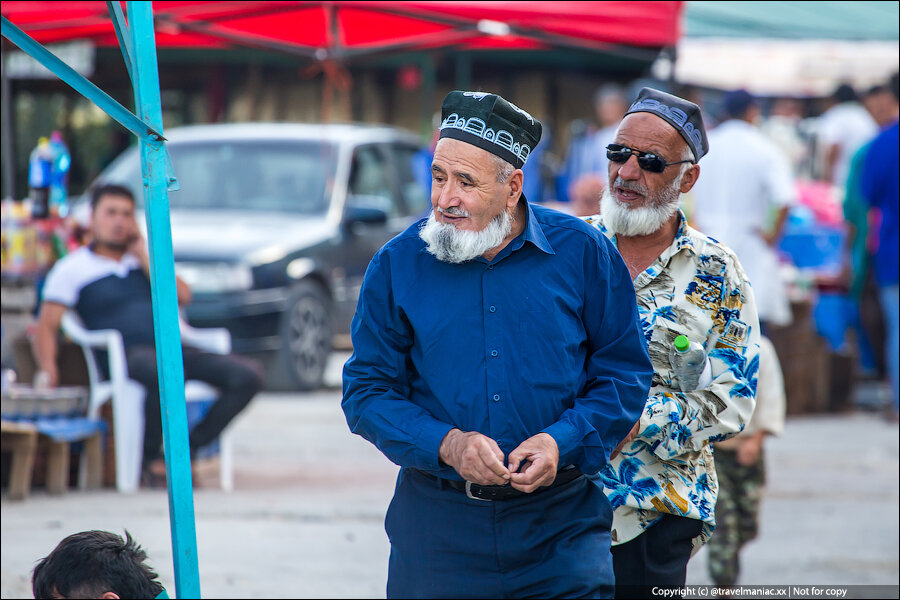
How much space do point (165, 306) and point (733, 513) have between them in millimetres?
2638

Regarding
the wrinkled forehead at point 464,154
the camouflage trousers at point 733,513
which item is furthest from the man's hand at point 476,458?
the camouflage trousers at point 733,513

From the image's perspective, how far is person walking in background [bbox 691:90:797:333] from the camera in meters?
7.83

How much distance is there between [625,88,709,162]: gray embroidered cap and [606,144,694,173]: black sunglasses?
0.27 feet

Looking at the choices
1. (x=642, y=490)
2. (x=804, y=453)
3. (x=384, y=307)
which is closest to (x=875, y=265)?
(x=804, y=453)

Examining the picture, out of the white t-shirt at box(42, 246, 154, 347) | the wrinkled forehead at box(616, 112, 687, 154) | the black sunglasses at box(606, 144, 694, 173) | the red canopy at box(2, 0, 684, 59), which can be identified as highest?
the red canopy at box(2, 0, 684, 59)

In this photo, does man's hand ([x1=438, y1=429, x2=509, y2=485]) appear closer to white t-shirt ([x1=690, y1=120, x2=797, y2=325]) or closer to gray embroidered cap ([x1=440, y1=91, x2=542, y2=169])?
gray embroidered cap ([x1=440, y1=91, x2=542, y2=169])

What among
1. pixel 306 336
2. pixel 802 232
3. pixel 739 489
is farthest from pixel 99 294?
pixel 802 232

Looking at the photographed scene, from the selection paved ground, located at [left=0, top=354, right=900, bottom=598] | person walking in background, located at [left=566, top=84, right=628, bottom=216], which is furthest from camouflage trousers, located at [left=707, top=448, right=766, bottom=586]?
person walking in background, located at [left=566, top=84, right=628, bottom=216]

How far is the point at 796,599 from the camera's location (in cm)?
493

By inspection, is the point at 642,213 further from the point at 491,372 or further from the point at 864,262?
the point at 864,262

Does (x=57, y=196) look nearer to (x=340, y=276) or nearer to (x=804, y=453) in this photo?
(x=340, y=276)

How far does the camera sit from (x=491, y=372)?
2.66 m

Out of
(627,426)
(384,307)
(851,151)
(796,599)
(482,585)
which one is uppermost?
(851,151)

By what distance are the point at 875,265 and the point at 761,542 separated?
2.74 metres
